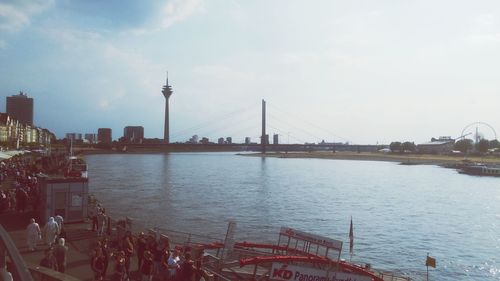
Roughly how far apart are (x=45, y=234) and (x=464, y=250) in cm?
3152

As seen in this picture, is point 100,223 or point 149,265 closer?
point 149,265

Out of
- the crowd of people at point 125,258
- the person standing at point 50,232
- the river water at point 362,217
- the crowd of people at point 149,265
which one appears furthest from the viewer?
the river water at point 362,217

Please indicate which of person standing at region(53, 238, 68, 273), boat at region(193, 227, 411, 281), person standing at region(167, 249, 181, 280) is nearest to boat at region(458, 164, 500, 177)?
boat at region(193, 227, 411, 281)

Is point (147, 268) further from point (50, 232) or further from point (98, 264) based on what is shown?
point (50, 232)

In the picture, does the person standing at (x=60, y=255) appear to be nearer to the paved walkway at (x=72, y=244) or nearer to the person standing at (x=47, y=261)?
the person standing at (x=47, y=261)

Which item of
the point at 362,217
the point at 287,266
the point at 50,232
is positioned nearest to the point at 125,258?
the point at 50,232

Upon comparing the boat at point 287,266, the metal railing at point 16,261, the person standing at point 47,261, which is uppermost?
the metal railing at point 16,261

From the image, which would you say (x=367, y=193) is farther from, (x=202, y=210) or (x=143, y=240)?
(x=143, y=240)

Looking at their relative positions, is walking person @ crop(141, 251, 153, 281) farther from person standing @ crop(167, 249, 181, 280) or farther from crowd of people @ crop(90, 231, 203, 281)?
person standing @ crop(167, 249, 181, 280)

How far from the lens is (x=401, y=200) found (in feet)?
224

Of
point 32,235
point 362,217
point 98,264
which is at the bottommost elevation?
point 362,217

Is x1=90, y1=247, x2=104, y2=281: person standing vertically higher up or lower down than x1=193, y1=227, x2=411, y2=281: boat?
higher up

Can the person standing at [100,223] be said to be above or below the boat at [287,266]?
above

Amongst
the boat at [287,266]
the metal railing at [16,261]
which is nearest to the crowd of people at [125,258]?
the boat at [287,266]
